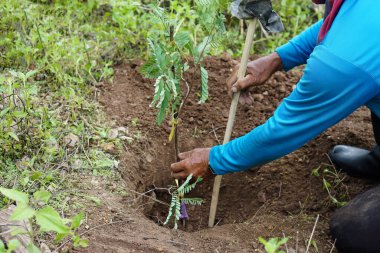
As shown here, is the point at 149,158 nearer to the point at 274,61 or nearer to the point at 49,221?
the point at 274,61

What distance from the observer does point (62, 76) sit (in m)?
3.03

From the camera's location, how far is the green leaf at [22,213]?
1.54 m

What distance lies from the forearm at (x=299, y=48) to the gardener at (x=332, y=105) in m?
0.02

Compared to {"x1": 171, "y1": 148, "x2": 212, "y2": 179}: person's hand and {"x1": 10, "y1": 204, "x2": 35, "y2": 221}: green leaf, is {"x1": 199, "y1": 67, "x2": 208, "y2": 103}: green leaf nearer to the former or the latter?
{"x1": 171, "y1": 148, "x2": 212, "y2": 179}: person's hand

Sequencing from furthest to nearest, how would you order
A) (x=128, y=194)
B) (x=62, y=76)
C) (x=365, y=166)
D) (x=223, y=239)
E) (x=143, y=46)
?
1. (x=143, y=46)
2. (x=62, y=76)
3. (x=365, y=166)
4. (x=128, y=194)
5. (x=223, y=239)

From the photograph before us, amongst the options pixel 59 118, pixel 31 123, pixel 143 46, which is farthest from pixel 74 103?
pixel 143 46

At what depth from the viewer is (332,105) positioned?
6.43ft

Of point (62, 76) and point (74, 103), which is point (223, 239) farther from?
point (62, 76)

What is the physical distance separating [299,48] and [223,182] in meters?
0.80

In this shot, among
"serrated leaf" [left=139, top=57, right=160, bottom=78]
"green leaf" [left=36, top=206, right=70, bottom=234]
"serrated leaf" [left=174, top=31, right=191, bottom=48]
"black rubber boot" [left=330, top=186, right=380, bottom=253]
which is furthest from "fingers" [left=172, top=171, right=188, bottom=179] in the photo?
"green leaf" [left=36, top=206, right=70, bottom=234]

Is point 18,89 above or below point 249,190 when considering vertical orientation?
above

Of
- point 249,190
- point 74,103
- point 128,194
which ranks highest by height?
point 74,103

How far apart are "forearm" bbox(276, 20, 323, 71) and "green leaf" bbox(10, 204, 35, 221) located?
62.5 inches

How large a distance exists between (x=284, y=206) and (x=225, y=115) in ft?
2.28
